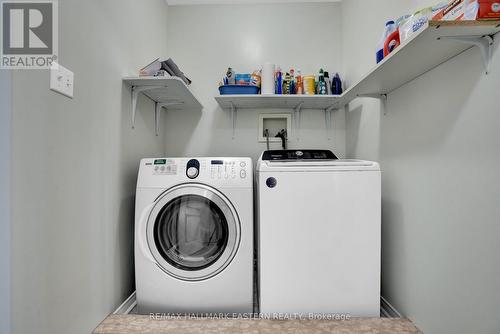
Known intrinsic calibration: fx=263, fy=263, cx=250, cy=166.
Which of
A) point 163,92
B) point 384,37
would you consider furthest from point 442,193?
point 163,92

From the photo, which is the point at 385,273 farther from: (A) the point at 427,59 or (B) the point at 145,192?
(B) the point at 145,192

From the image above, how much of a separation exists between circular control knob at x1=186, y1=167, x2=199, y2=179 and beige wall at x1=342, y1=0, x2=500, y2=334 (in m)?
1.18

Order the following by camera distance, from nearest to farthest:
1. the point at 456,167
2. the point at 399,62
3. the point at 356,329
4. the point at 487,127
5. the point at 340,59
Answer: the point at 487,127 < the point at 456,167 < the point at 399,62 < the point at 356,329 < the point at 340,59

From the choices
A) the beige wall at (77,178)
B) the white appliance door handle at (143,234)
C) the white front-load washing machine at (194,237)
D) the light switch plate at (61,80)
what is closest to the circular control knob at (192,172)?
the white front-load washing machine at (194,237)

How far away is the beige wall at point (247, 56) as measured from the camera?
8.11 feet

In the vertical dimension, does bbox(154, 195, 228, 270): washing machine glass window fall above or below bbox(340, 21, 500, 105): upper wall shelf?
below

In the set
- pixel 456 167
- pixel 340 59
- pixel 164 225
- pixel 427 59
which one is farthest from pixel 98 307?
pixel 340 59

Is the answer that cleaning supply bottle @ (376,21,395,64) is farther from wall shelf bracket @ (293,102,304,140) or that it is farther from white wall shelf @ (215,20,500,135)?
wall shelf bracket @ (293,102,304,140)

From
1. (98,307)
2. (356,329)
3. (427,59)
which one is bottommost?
(356,329)

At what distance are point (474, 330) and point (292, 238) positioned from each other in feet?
2.64

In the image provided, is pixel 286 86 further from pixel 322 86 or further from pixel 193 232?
pixel 193 232

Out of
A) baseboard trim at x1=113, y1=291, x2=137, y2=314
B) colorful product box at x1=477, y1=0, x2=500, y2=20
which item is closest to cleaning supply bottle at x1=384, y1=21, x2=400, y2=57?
colorful product box at x1=477, y1=0, x2=500, y2=20

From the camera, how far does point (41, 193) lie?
0.98m

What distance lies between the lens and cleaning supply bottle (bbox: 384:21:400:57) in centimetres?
124
